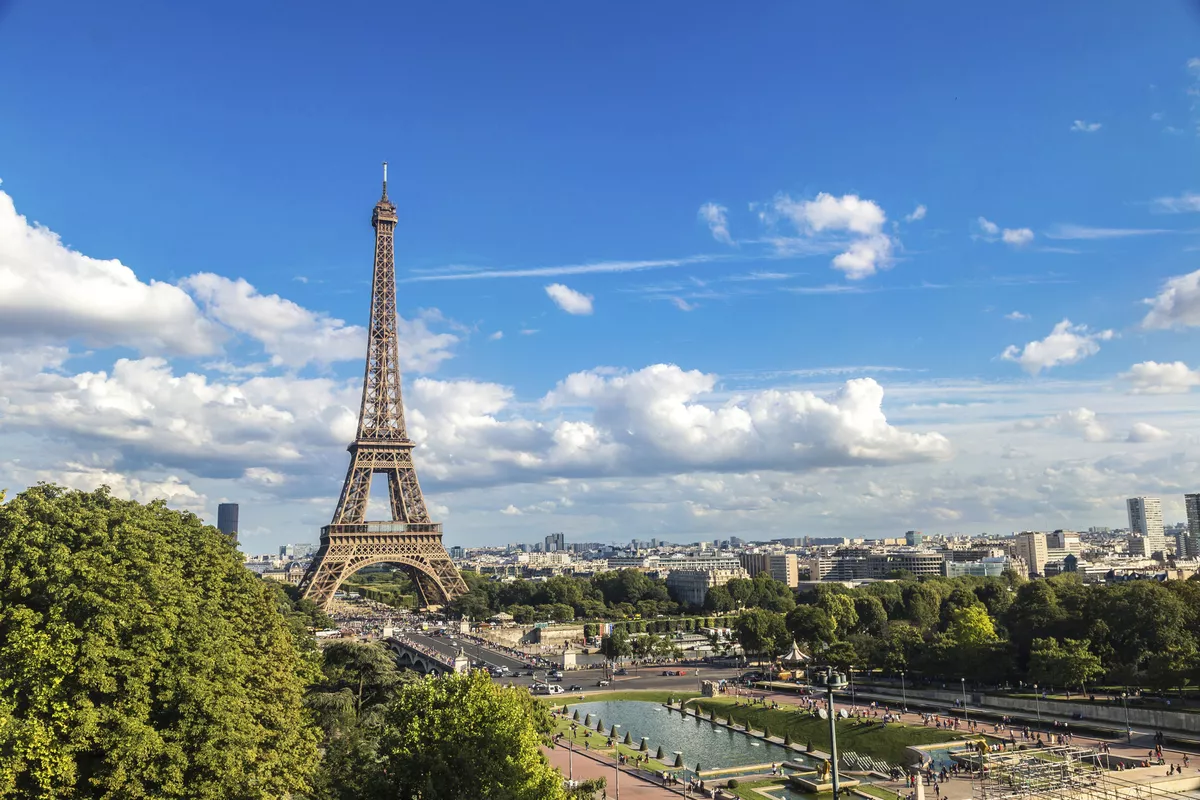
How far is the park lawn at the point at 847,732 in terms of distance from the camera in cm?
4834

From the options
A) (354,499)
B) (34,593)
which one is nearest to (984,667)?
(34,593)

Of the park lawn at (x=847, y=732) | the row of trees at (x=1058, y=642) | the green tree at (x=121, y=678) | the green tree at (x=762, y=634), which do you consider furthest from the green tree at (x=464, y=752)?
the green tree at (x=762, y=634)

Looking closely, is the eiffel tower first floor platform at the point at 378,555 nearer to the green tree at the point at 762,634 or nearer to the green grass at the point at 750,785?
the green tree at the point at 762,634

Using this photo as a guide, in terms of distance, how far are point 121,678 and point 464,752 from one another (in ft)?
Result: 30.3

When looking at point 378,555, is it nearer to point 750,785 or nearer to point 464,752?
point 750,785

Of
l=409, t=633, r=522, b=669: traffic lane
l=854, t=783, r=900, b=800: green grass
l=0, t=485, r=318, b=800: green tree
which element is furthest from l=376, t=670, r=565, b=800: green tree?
l=409, t=633, r=522, b=669: traffic lane

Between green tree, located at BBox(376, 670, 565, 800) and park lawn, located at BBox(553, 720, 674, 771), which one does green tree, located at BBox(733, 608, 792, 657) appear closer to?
park lawn, located at BBox(553, 720, 674, 771)

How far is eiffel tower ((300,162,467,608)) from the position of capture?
3629 inches

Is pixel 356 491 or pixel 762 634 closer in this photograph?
pixel 762 634

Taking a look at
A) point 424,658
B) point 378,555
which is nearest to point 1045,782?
point 424,658

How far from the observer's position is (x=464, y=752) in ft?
83.0

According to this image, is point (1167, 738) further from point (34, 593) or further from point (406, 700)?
point (34, 593)

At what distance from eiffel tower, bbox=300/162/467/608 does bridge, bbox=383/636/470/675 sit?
8.36 m

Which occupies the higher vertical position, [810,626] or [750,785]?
[810,626]
